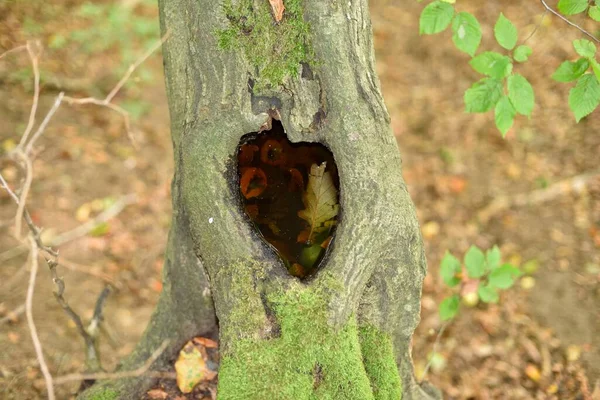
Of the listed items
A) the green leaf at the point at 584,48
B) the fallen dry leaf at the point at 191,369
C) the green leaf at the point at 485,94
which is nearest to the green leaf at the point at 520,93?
the green leaf at the point at 485,94

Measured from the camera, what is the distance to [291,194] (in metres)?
2.07

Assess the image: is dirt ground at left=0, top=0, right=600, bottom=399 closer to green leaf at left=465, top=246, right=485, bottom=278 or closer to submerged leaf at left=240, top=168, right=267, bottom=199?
green leaf at left=465, top=246, right=485, bottom=278

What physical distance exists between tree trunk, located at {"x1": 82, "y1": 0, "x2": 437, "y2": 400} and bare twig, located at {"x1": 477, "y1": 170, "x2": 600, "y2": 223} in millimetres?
2937

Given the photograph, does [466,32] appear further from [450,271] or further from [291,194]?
[450,271]

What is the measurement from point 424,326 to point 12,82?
4.35 metres

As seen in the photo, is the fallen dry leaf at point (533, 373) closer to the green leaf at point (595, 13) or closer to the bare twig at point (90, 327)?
the green leaf at point (595, 13)

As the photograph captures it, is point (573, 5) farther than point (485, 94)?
No

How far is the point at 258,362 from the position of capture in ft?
5.98

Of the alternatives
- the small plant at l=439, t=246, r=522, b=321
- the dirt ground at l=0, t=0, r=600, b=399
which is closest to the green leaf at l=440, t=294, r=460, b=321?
the small plant at l=439, t=246, r=522, b=321

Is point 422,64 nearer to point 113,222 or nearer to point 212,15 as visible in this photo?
point 113,222

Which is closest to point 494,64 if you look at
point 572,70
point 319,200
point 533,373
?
point 572,70

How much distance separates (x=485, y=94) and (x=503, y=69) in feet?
0.44

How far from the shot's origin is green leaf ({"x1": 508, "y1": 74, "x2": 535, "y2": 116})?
2068mm

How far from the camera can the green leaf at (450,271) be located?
2846 millimetres
